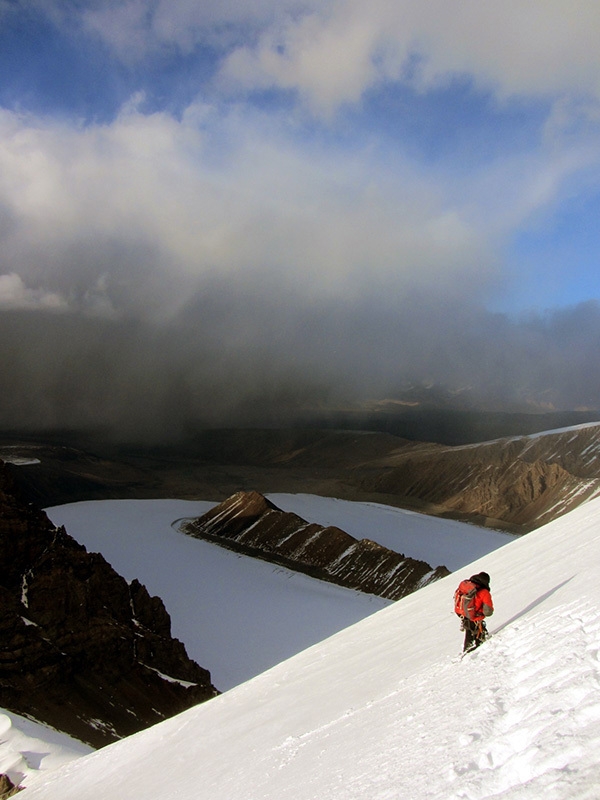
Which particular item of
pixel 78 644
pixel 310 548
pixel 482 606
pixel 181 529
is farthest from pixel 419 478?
pixel 482 606

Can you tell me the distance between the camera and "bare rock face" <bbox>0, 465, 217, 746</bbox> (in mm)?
18281

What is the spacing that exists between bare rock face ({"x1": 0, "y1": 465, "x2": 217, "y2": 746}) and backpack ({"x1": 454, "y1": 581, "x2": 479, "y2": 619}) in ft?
40.8

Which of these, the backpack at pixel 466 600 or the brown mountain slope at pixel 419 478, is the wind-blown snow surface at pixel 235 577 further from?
the brown mountain slope at pixel 419 478

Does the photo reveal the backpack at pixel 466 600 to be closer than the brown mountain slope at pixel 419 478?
Yes

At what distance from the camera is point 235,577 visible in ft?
143

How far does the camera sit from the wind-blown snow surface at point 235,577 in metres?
30.1

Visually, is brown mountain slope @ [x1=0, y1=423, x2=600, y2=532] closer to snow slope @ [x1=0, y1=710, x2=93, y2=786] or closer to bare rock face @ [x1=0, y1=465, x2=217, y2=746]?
bare rock face @ [x1=0, y1=465, x2=217, y2=746]

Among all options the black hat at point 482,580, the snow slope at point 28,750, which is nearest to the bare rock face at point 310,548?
the snow slope at point 28,750

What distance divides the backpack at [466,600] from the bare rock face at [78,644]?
1242 centimetres

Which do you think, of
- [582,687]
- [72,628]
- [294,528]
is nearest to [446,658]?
[582,687]

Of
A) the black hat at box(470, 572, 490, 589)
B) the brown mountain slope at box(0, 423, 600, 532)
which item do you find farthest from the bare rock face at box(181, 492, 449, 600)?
the black hat at box(470, 572, 490, 589)

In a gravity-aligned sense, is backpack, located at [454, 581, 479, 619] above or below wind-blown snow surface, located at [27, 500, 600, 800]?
above

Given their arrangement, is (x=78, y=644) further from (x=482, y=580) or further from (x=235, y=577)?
(x=235, y=577)

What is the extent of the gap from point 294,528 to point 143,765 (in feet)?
169
